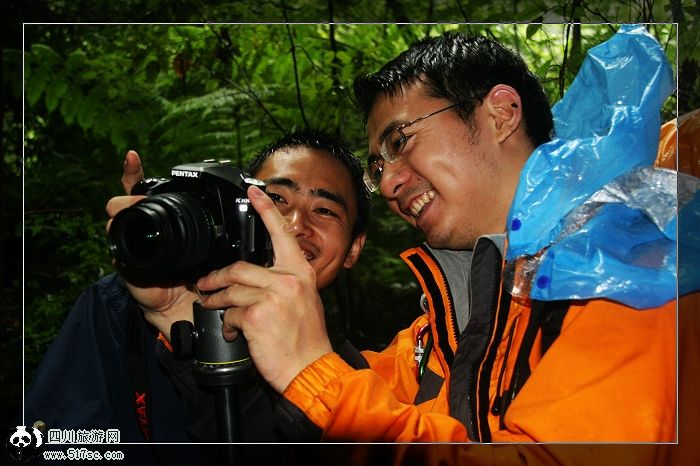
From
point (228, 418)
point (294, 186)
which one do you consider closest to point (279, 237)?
point (228, 418)

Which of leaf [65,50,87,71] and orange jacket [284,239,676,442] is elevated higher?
leaf [65,50,87,71]

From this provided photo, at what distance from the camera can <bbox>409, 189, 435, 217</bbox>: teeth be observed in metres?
1.36

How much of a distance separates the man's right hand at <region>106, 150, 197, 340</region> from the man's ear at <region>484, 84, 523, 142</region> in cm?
77

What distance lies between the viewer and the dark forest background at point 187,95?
162 centimetres

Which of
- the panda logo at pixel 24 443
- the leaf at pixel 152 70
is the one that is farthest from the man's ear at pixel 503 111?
the panda logo at pixel 24 443

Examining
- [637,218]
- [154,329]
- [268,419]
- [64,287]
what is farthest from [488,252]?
[64,287]

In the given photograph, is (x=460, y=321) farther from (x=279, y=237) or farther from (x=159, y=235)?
(x=159, y=235)

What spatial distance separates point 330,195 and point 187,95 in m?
0.86

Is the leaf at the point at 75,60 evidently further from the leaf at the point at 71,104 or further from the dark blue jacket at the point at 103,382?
the dark blue jacket at the point at 103,382

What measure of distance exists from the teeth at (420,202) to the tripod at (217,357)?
0.52 metres

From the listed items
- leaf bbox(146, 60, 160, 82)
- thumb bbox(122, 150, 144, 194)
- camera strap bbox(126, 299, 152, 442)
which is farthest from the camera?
leaf bbox(146, 60, 160, 82)

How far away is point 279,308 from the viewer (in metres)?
0.99

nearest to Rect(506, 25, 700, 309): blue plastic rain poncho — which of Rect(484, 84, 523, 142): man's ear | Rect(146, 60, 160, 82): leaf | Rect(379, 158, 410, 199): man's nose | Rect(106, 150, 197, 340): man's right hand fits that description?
Rect(484, 84, 523, 142): man's ear

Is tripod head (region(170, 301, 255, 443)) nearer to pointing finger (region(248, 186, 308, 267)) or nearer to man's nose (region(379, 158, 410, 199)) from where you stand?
pointing finger (region(248, 186, 308, 267))
